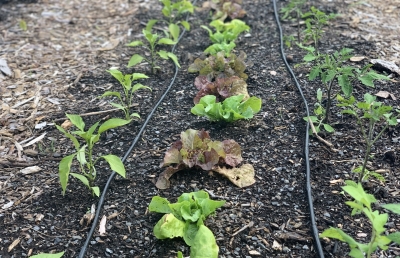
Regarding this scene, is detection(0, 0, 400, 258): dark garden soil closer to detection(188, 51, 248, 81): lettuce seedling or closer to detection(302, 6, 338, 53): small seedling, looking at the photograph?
detection(188, 51, 248, 81): lettuce seedling

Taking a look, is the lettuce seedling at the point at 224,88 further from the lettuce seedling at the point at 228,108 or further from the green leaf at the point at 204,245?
the green leaf at the point at 204,245

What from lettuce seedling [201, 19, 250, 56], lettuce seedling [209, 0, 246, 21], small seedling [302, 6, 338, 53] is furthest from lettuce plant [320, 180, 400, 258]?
lettuce seedling [209, 0, 246, 21]

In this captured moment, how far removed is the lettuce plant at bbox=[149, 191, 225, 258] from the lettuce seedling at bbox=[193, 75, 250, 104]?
1.18 m

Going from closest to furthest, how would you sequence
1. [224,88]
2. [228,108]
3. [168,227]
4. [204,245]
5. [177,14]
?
[204,245], [168,227], [228,108], [224,88], [177,14]

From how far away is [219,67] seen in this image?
148 inches

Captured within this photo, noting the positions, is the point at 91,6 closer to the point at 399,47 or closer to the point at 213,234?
the point at 399,47

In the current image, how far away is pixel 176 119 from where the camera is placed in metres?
3.29

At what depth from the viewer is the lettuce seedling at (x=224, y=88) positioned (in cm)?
342

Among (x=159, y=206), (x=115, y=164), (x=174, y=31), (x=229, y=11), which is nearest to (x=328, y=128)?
(x=159, y=206)

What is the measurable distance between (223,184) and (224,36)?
6.24 feet

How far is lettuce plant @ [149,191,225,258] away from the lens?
7.04 ft

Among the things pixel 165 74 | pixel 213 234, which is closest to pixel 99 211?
pixel 213 234

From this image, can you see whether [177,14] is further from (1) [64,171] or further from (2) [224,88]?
(1) [64,171]

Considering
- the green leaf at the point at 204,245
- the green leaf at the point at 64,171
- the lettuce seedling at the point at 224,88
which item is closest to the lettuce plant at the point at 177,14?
the lettuce seedling at the point at 224,88
